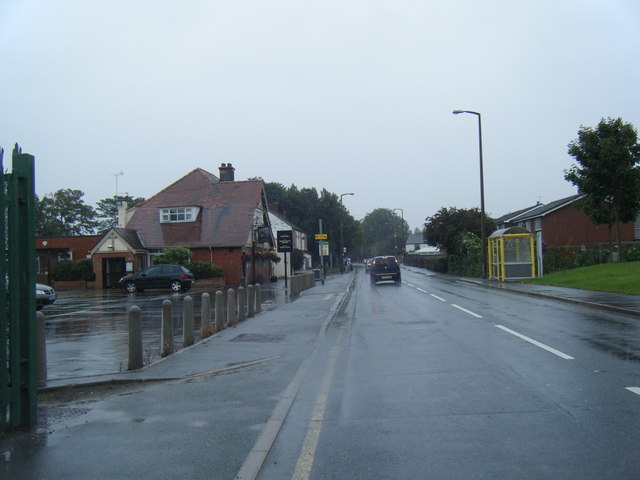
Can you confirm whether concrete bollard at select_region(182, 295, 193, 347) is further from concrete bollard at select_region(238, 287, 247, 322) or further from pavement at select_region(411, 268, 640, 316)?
pavement at select_region(411, 268, 640, 316)

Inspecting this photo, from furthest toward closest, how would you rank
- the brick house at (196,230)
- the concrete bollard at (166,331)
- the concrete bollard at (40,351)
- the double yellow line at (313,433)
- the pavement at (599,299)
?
1. the brick house at (196,230)
2. the pavement at (599,299)
3. the concrete bollard at (166,331)
4. the concrete bollard at (40,351)
5. the double yellow line at (313,433)

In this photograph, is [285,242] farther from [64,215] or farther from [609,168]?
[64,215]

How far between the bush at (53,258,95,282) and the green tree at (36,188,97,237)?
136 feet

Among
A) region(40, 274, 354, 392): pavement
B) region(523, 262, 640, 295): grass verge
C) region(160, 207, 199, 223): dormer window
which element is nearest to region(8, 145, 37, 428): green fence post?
region(40, 274, 354, 392): pavement

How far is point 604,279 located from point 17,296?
23.4 meters

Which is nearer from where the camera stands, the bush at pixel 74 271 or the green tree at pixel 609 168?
the green tree at pixel 609 168

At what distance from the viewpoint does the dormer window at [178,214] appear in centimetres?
4181

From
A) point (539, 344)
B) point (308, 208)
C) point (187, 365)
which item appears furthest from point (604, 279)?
point (308, 208)

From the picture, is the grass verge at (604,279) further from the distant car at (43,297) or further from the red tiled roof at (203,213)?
the red tiled roof at (203,213)

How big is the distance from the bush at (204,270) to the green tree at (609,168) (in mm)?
22274

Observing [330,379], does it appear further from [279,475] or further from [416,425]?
[279,475]

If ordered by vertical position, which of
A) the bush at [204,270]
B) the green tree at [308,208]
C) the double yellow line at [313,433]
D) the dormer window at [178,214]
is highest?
the green tree at [308,208]

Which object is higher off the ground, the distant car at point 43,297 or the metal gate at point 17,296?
the metal gate at point 17,296

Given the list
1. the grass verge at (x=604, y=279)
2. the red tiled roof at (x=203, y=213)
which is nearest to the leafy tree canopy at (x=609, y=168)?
the grass verge at (x=604, y=279)
